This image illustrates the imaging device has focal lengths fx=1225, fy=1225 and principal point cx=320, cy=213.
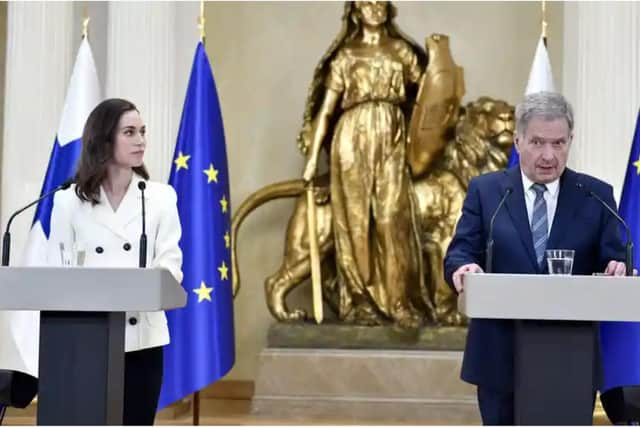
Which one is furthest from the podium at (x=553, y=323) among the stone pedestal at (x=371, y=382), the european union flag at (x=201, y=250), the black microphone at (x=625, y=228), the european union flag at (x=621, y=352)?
the stone pedestal at (x=371, y=382)

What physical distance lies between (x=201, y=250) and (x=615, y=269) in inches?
129

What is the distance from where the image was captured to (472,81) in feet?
29.4

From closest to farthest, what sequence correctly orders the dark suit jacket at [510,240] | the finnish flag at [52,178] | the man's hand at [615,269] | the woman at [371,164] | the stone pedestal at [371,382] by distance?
the man's hand at [615,269], the dark suit jacket at [510,240], the finnish flag at [52,178], the stone pedestal at [371,382], the woman at [371,164]

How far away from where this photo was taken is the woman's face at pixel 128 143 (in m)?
4.08

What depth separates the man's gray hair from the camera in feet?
12.2

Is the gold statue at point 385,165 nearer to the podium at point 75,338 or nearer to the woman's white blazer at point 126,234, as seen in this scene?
the woman's white blazer at point 126,234

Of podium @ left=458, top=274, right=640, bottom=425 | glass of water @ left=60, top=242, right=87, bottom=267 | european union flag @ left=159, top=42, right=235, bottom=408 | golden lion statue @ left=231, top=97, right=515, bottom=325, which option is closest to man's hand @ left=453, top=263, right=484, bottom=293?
podium @ left=458, top=274, right=640, bottom=425

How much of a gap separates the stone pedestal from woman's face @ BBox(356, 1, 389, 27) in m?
2.00

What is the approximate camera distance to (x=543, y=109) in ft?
12.2

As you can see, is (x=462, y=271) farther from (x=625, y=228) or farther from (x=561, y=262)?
(x=625, y=228)

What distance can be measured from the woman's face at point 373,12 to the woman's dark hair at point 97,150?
13.3 ft

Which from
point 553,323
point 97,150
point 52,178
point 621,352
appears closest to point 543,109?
point 553,323

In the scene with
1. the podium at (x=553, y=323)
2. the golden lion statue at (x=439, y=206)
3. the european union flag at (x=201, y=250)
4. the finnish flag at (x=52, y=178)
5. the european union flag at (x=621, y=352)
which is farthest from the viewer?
the golden lion statue at (x=439, y=206)

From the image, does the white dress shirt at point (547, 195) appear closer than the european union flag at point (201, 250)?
Yes
